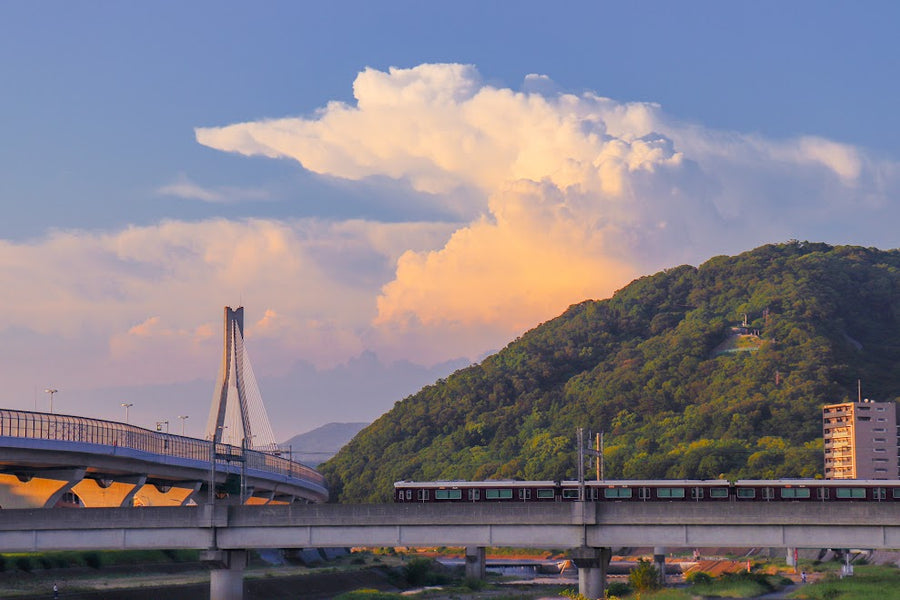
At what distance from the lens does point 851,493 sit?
74625 mm

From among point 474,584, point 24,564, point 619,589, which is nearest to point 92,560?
point 24,564

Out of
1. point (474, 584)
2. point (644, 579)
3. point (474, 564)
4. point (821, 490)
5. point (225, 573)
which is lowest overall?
point (474, 584)

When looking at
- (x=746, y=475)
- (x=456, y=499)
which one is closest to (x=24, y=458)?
(x=456, y=499)

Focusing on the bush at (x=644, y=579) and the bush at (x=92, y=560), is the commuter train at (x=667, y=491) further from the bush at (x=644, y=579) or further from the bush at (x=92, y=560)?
the bush at (x=92, y=560)

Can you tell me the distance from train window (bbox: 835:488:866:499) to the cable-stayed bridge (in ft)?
120

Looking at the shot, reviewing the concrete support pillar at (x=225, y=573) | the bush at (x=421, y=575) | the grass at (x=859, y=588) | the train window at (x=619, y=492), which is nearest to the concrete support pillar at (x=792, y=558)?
the grass at (x=859, y=588)

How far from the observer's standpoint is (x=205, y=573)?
3740 inches

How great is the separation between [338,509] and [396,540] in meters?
3.67

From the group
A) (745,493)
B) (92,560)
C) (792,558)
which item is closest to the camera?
(745,493)

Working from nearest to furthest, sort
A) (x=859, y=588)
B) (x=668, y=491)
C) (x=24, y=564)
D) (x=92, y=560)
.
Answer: (x=668, y=491) < (x=24, y=564) < (x=92, y=560) < (x=859, y=588)

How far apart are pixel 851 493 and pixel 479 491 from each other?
2373 cm

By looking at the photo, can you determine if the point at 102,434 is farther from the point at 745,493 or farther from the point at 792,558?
the point at 792,558

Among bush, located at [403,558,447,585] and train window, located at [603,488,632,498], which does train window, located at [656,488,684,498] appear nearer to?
train window, located at [603,488,632,498]

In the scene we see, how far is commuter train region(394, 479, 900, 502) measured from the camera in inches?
2933
